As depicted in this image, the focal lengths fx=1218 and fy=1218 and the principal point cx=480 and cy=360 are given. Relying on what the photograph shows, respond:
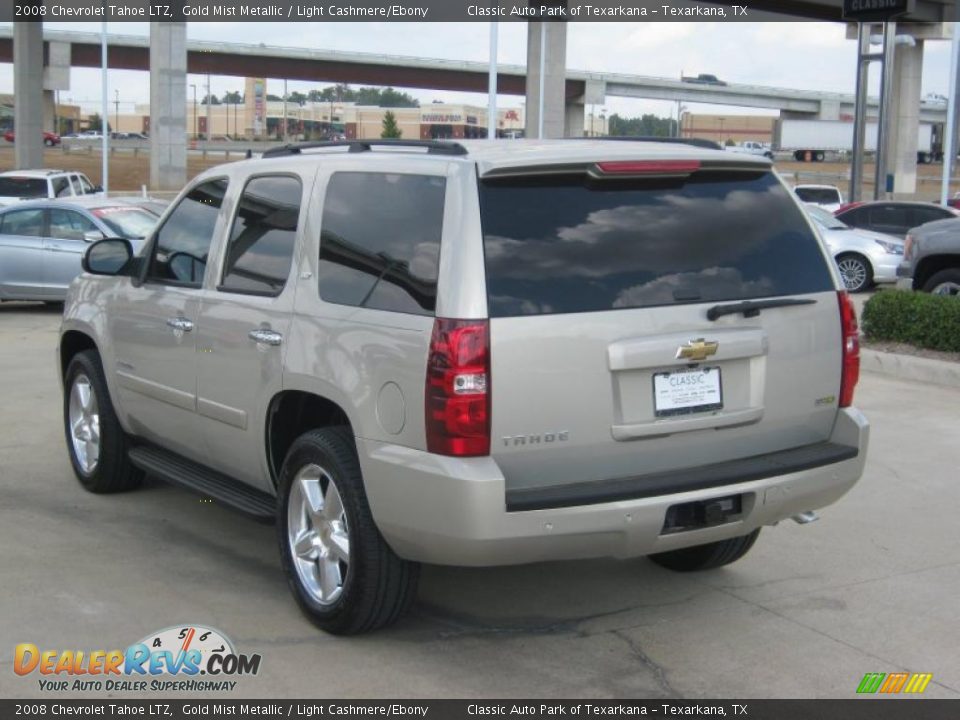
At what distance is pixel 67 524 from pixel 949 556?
185 inches

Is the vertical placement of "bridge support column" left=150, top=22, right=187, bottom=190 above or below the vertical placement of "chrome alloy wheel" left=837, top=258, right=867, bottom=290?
above

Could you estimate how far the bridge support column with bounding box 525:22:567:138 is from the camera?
4834cm

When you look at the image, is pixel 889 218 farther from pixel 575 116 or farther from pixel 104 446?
pixel 575 116

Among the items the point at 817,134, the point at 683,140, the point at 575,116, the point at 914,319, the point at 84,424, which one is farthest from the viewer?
the point at 575,116

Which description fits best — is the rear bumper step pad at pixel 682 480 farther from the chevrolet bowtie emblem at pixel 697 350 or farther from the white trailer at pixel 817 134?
the white trailer at pixel 817 134

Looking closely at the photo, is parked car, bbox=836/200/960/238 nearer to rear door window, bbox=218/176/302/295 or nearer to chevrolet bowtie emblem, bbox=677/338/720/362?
rear door window, bbox=218/176/302/295

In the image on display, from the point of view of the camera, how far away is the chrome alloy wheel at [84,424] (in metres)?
7.19

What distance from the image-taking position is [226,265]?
19.1 ft

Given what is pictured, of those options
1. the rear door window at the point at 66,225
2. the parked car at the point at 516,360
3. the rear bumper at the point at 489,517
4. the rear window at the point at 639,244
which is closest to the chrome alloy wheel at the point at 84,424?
the parked car at the point at 516,360

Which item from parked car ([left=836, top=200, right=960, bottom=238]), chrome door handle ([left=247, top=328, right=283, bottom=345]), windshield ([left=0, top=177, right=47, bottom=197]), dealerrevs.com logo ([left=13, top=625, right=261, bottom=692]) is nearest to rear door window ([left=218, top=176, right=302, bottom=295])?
chrome door handle ([left=247, top=328, right=283, bottom=345])

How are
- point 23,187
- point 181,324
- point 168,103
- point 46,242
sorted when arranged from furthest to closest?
1. point 168,103
2. point 23,187
3. point 46,242
4. point 181,324

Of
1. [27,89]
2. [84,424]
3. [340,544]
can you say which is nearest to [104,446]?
[84,424]

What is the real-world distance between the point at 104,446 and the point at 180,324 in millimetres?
1425

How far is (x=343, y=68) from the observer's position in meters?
86.6
